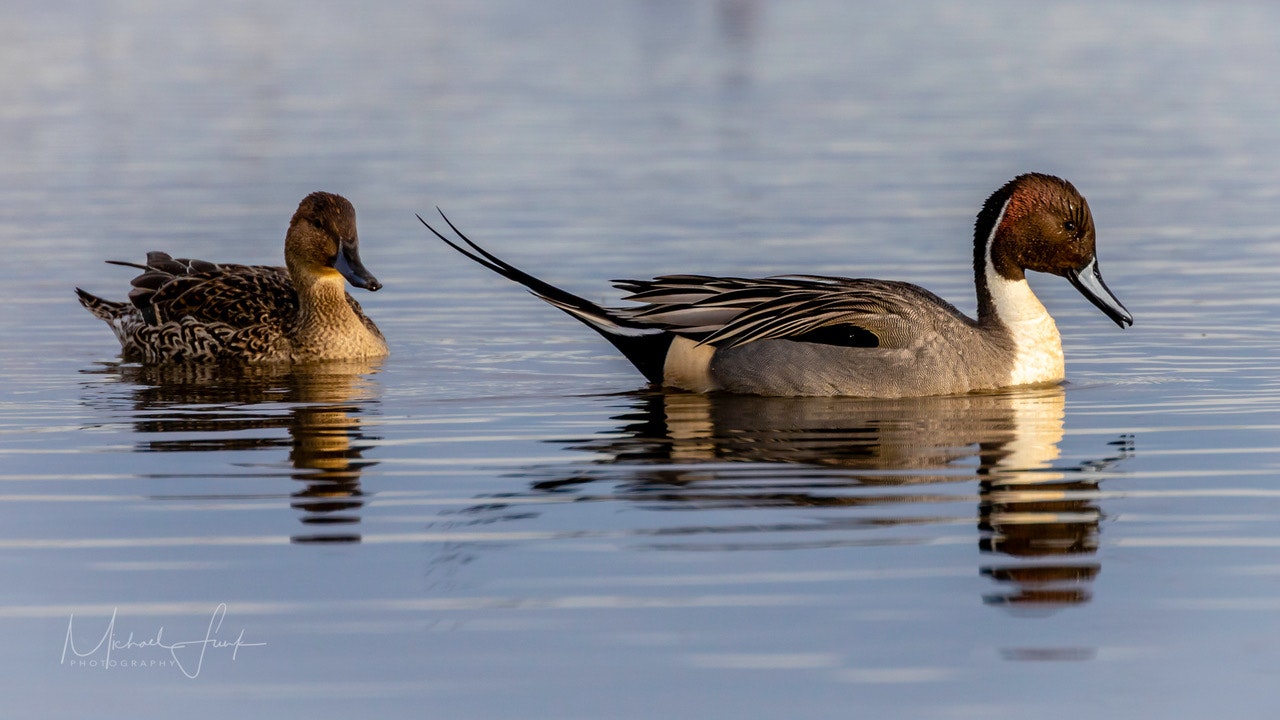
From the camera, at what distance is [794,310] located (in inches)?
402

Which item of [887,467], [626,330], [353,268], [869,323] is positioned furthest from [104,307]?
[887,467]

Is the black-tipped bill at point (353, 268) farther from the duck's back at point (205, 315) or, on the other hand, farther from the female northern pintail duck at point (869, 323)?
the female northern pintail duck at point (869, 323)

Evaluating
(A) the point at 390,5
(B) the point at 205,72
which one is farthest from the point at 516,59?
(A) the point at 390,5

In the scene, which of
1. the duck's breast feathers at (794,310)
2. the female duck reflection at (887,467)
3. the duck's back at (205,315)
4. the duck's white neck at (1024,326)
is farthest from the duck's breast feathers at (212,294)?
the duck's white neck at (1024,326)

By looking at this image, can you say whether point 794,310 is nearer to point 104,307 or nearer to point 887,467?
point 887,467

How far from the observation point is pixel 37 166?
19.8 metres

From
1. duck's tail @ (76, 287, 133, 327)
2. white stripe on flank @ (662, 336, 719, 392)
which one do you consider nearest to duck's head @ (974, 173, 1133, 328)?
white stripe on flank @ (662, 336, 719, 392)

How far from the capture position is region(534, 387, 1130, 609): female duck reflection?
6.82 meters

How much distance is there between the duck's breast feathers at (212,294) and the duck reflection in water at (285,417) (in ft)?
1.14

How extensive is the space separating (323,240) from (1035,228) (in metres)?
4.22

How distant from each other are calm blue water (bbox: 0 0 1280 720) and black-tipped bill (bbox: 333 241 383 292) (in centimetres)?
49

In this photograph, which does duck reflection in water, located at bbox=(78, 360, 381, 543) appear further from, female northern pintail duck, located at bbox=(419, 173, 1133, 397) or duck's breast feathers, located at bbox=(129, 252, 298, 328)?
female northern pintail duck, located at bbox=(419, 173, 1133, 397)

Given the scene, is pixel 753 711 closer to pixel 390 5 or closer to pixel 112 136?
pixel 112 136

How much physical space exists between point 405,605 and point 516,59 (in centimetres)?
2400
